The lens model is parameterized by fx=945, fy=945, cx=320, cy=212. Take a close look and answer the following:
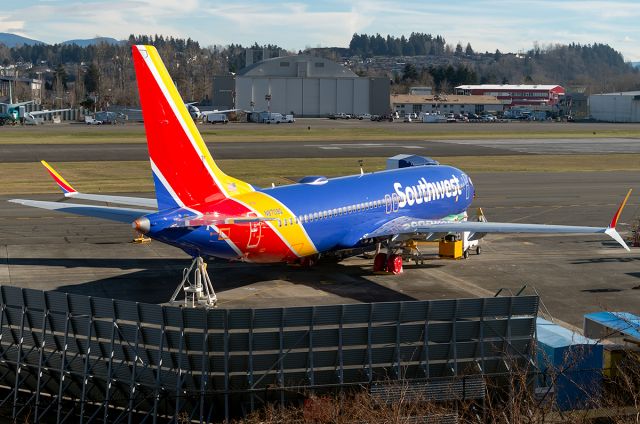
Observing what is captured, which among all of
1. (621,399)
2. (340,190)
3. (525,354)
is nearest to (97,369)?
(525,354)

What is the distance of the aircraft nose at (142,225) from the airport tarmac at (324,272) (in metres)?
6.93

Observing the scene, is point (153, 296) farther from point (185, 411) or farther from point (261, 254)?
point (185, 411)

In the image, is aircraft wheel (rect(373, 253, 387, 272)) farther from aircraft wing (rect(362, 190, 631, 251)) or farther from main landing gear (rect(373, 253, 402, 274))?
aircraft wing (rect(362, 190, 631, 251))

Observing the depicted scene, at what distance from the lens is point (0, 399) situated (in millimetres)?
30062

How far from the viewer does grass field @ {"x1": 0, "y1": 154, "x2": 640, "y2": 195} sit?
3465 inches

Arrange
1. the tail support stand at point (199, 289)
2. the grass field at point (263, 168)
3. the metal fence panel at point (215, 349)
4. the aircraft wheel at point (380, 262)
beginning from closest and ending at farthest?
the metal fence panel at point (215, 349) < the tail support stand at point (199, 289) < the aircraft wheel at point (380, 262) < the grass field at point (263, 168)

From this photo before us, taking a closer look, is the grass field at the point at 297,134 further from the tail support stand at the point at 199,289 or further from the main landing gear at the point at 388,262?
the tail support stand at the point at 199,289

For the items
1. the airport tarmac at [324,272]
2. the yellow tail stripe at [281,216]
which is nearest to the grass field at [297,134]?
the airport tarmac at [324,272]

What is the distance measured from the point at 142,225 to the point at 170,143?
3.94 meters

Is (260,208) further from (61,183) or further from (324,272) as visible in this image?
(61,183)

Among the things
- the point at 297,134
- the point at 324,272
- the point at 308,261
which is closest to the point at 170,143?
the point at 308,261

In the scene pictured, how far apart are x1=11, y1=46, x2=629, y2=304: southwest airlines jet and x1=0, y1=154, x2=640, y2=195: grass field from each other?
31.8 metres

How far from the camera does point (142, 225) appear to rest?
3825 cm

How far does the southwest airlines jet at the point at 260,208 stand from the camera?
39.6m
